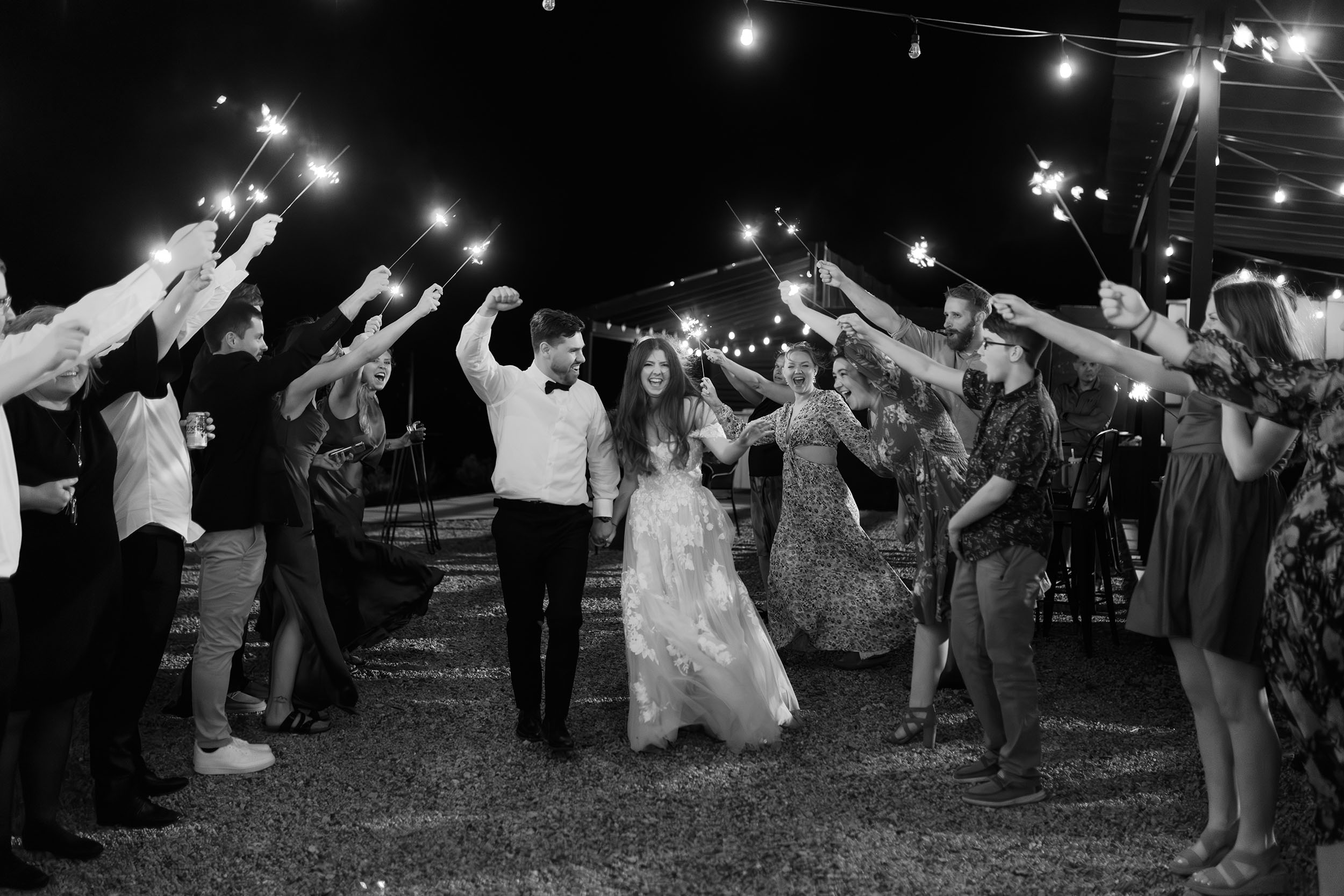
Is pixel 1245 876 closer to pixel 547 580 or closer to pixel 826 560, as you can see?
pixel 547 580

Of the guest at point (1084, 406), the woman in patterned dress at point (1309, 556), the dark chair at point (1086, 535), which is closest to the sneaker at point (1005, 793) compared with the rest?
the woman in patterned dress at point (1309, 556)

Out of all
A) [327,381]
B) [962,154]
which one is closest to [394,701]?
[327,381]

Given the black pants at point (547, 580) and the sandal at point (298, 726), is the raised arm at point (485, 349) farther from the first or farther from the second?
the sandal at point (298, 726)

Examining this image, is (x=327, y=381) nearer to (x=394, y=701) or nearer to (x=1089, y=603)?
(x=394, y=701)

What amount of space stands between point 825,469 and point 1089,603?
1760 millimetres

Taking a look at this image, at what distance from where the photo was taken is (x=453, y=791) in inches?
141

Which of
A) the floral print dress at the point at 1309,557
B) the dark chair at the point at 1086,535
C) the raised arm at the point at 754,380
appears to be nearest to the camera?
the floral print dress at the point at 1309,557

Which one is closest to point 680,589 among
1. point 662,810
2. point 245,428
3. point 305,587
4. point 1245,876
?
point 662,810

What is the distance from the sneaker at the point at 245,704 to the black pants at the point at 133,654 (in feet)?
4.18

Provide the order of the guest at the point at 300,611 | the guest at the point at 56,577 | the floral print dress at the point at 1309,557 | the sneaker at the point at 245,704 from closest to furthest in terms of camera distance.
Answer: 1. the floral print dress at the point at 1309,557
2. the guest at the point at 56,577
3. the guest at the point at 300,611
4. the sneaker at the point at 245,704

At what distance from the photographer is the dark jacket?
382cm

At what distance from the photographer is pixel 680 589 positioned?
429cm

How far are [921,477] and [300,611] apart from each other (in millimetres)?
2891

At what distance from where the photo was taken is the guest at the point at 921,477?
4.14m
